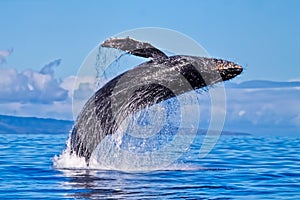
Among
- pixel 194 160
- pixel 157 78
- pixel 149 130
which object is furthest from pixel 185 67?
pixel 194 160

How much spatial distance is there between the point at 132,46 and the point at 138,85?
1.30 meters

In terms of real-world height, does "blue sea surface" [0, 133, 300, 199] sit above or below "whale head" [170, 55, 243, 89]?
below

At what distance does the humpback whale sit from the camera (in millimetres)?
18312

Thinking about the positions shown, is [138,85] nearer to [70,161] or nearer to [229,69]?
[229,69]

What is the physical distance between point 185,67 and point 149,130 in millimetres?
2793

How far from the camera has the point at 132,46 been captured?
→ 59.3 ft

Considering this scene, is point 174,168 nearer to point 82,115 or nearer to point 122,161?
point 122,161

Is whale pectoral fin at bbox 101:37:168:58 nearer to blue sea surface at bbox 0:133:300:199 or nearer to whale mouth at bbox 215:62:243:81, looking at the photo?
whale mouth at bbox 215:62:243:81

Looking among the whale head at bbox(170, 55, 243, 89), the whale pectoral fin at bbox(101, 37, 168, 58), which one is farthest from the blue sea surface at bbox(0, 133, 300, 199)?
the whale pectoral fin at bbox(101, 37, 168, 58)

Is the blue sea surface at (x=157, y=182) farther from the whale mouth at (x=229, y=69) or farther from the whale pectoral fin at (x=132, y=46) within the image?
the whale pectoral fin at (x=132, y=46)

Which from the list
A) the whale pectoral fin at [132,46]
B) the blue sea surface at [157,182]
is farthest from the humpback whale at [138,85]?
the blue sea surface at [157,182]

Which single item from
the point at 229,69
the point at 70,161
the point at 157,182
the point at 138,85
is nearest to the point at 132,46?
the point at 138,85

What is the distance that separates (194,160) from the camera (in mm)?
24500

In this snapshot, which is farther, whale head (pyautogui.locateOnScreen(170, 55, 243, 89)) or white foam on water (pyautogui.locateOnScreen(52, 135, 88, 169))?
white foam on water (pyautogui.locateOnScreen(52, 135, 88, 169))
